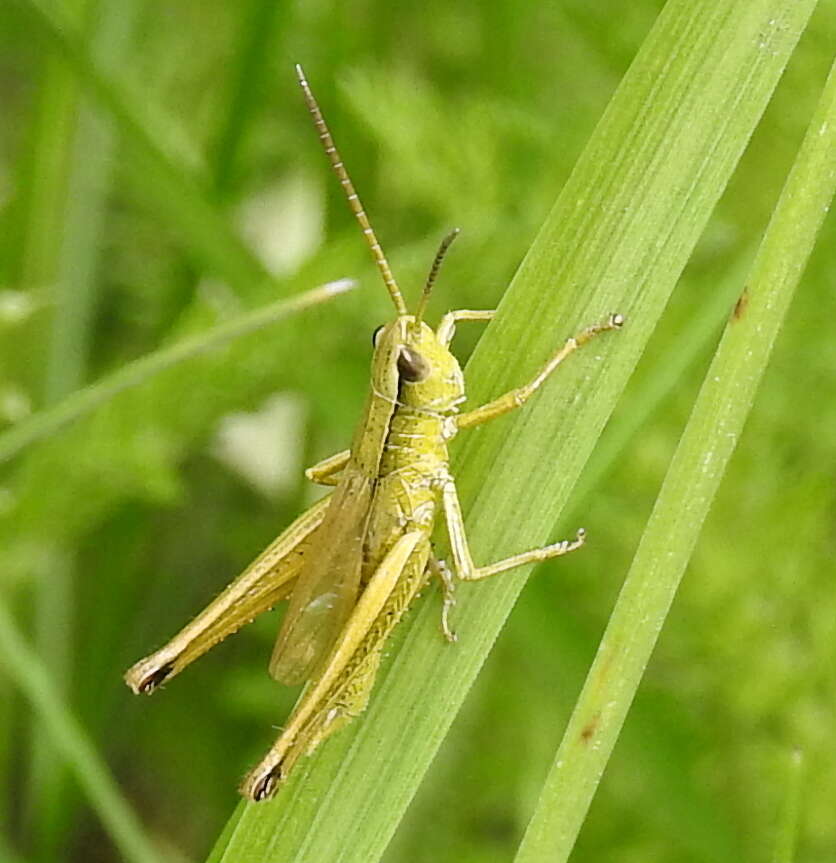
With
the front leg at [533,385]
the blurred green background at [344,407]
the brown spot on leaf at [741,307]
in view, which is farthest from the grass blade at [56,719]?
the brown spot on leaf at [741,307]

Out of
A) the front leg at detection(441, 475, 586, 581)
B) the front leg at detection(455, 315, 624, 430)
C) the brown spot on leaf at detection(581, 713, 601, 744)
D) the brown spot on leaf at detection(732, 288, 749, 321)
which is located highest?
the brown spot on leaf at detection(732, 288, 749, 321)

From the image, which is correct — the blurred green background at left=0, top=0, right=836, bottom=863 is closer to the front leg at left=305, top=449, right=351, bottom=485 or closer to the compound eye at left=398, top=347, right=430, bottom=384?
the front leg at left=305, top=449, right=351, bottom=485

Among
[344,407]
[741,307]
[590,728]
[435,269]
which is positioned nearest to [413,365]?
[435,269]

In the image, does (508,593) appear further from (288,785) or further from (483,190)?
(483,190)

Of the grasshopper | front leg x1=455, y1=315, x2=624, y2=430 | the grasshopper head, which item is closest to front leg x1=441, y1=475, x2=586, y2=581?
the grasshopper

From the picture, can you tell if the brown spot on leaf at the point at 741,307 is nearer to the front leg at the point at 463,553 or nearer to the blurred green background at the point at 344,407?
the front leg at the point at 463,553

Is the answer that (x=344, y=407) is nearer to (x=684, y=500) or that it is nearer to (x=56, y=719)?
(x=56, y=719)
